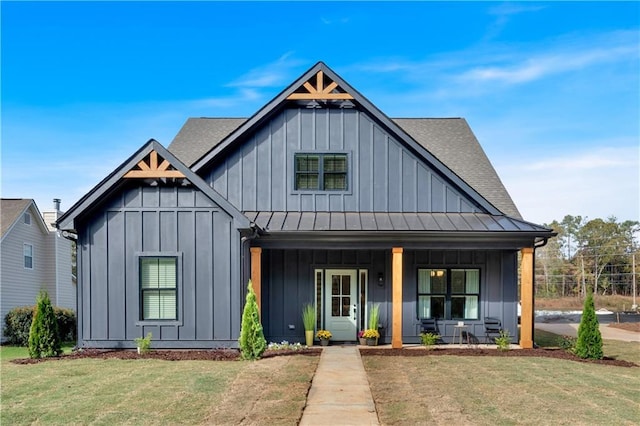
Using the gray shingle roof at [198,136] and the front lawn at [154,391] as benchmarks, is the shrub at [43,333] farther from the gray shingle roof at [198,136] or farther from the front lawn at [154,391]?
the gray shingle roof at [198,136]

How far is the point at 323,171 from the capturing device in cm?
1526

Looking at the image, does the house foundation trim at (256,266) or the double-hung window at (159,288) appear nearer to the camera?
the double-hung window at (159,288)

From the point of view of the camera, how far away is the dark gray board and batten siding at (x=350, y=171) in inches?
597

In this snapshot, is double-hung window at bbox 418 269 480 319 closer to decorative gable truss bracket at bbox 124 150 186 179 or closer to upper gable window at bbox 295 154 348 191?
upper gable window at bbox 295 154 348 191

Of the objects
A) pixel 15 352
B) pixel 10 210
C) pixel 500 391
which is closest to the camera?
pixel 500 391

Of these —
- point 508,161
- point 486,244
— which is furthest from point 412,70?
point 486,244

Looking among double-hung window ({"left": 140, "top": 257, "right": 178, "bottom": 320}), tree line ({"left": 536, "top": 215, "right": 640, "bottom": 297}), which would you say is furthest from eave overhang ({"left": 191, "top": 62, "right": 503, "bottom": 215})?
tree line ({"left": 536, "top": 215, "right": 640, "bottom": 297})

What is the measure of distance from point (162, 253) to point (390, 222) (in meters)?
5.94

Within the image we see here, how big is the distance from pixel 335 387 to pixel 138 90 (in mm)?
18931

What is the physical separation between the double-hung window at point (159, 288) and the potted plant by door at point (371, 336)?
16.5ft

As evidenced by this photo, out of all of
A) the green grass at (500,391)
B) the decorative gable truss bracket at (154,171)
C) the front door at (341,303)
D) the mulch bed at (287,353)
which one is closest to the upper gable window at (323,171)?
the front door at (341,303)

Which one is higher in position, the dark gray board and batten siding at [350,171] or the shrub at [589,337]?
the dark gray board and batten siding at [350,171]

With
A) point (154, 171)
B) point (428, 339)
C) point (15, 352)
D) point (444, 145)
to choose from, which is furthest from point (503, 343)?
point (15, 352)

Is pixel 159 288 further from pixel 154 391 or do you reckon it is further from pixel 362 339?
pixel 362 339
